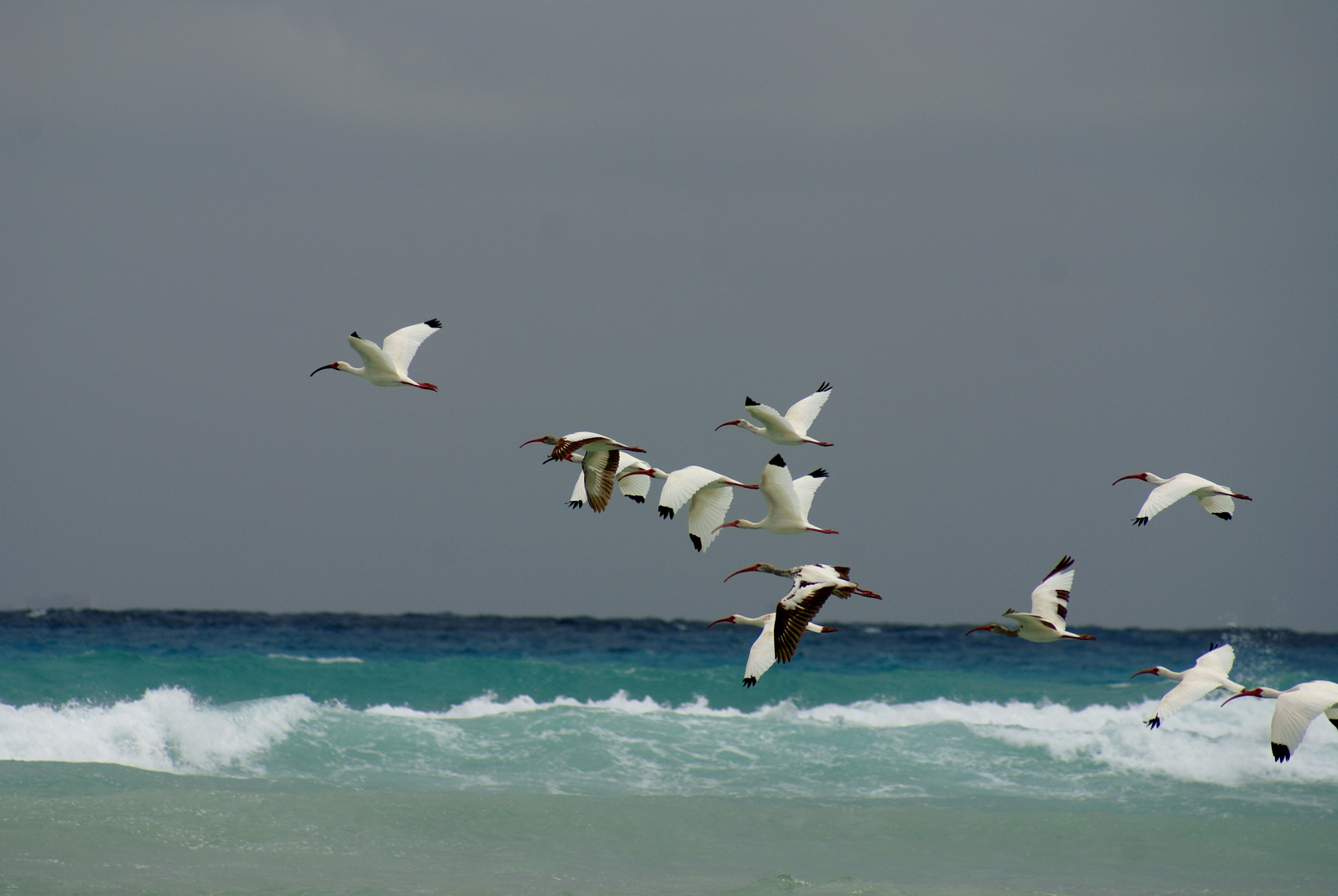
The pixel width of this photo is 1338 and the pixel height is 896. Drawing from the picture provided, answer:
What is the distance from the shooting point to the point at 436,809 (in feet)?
46.8

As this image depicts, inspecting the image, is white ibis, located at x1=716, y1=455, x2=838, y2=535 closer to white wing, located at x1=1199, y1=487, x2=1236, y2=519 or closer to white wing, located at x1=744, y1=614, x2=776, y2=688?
white wing, located at x1=744, y1=614, x2=776, y2=688

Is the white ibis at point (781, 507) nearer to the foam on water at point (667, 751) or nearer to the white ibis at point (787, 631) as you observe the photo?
the white ibis at point (787, 631)

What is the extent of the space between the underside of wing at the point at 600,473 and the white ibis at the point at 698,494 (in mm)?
352

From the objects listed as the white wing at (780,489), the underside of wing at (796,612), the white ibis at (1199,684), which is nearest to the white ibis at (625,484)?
the white wing at (780,489)

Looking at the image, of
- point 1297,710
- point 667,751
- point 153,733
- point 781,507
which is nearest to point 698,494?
point 781,507

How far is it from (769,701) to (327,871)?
13.6 m

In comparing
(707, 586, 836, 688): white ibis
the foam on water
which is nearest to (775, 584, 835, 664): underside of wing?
(707, 586, 836, 688): white ibis

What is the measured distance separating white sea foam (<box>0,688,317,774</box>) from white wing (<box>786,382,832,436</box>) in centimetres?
962

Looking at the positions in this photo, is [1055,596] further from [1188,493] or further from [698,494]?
[698,494]

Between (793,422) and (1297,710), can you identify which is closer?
(1297,710)

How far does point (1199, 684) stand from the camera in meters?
10.3

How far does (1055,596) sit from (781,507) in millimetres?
2470

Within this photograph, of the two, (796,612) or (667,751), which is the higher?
(796,612)

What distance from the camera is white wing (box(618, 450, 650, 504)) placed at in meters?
11.1
